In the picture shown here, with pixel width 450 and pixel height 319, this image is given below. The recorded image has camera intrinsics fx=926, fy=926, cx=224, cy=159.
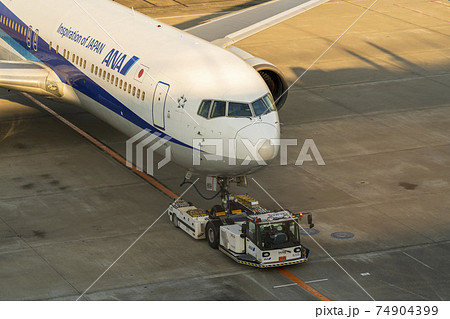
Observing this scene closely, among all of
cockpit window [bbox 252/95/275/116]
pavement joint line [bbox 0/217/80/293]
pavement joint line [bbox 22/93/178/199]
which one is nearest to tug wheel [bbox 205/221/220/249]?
cockpit window [bbox 252/95/275/116]

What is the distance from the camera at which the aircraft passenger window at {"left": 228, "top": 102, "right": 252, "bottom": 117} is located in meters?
26.8

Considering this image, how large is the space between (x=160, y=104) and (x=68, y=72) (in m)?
6.69

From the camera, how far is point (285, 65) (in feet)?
153

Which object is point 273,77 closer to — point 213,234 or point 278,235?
point 213,234

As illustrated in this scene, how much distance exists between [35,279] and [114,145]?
11.8 meters

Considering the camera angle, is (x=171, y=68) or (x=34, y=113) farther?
(x=34, y=113)

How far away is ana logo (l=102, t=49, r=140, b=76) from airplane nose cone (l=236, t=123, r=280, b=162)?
227 inches

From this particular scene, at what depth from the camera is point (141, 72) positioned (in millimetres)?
29688

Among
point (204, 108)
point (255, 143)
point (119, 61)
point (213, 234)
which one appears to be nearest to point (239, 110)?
point (204, 108)

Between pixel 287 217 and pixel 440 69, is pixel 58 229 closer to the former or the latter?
pixel 287 217

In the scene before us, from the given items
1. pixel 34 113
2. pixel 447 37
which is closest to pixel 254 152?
pixel 34 113

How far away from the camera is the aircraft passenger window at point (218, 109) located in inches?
1062

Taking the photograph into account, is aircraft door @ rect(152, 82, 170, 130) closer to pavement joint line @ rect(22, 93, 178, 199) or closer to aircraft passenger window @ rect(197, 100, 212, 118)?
aircraft passenger window @ rect(197, 100, 212, 118)

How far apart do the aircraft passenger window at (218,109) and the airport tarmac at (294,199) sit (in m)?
3.82
